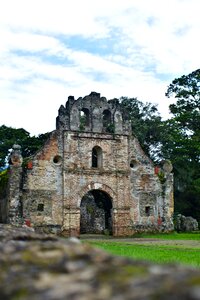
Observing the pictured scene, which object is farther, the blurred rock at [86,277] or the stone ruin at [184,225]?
the stone ruin at [184,225]

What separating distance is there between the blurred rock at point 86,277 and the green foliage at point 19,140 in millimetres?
49238

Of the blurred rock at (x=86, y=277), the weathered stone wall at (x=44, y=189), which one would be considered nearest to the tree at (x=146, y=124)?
the weathered stone wall at (x=44, y=189)

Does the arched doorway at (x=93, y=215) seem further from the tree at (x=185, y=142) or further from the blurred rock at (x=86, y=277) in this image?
the blurred rock at (x=86, y=277)

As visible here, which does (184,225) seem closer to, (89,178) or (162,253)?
(89,178)

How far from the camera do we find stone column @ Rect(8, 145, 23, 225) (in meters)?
29.9

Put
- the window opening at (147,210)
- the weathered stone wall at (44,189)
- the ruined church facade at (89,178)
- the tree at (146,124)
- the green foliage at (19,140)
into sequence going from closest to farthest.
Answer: the weathered stone wall at (44,189) → the ruined church facade at (89,178) → the window opening at (147,210) → the tree at (146,124) → the green foliage at (19,140)

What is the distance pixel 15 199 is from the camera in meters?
30.1

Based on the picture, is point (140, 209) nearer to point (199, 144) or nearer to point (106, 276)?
point (199, 144)

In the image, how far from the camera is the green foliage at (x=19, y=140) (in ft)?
175

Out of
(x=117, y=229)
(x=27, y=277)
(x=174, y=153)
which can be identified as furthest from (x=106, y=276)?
(x=174, y=153)

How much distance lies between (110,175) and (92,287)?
30.2 metres

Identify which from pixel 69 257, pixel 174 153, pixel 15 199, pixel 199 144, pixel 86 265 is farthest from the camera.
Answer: pixel 174 153

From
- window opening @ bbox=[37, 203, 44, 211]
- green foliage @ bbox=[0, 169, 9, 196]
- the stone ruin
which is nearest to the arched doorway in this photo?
the stone ruin

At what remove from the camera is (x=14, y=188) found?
30.2 metres
